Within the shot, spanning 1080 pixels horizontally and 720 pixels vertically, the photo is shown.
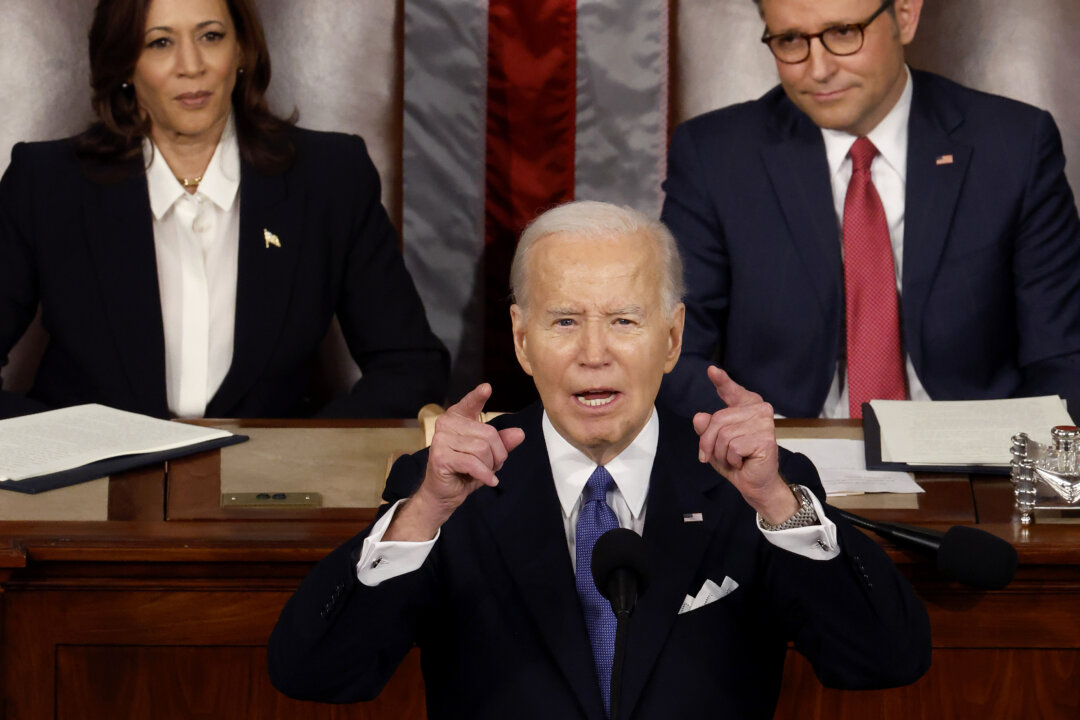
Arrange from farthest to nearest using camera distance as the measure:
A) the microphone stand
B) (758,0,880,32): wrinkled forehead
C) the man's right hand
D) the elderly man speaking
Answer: (758,0,880,32): wrinkled forehead
the elderly man speaking
the man's right hand
the microphone stand

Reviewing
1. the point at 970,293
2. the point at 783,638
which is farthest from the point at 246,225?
the point at 783,638

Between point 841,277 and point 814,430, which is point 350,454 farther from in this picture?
point 841,277

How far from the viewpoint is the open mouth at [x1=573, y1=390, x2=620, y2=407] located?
1.68 m

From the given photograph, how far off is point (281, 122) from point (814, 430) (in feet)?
5.15

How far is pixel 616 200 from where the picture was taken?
3617mm

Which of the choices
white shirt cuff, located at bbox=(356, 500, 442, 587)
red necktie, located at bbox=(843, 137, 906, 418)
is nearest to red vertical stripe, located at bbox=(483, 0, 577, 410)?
red necktie, located at bbox=(843, 137, 906, 418)

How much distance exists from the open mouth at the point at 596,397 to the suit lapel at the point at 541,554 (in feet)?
0.38

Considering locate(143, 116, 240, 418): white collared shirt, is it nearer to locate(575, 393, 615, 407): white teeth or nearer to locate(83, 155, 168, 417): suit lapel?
locate(83, 155, 168, 417): suit lapel

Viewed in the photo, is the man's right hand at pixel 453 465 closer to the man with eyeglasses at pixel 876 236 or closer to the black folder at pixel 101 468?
the black folder at pixel 101 468

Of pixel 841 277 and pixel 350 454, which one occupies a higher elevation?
pixel 841 277

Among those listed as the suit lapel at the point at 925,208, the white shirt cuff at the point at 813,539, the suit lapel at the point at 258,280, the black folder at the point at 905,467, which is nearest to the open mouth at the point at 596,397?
the white shirt cuff at the point at 813,539

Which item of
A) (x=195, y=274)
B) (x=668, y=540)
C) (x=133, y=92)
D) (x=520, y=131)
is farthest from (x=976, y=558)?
(x=133, y=92)

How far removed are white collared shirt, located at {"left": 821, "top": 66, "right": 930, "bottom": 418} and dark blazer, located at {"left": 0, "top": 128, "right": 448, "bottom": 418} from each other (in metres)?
0.90

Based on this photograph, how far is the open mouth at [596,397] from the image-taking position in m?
1.68
